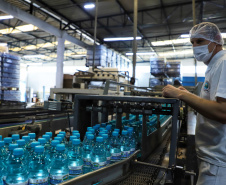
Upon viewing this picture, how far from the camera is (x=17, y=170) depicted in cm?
94

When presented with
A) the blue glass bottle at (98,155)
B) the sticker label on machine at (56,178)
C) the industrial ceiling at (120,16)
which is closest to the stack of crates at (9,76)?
the industrial ceiling at (120,16)

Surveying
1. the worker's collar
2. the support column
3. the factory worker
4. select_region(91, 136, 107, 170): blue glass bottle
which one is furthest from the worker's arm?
the support column

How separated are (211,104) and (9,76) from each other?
8.86 meters

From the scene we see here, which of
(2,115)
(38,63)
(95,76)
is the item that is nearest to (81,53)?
(38,63)

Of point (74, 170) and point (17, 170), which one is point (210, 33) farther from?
point (17, 170)

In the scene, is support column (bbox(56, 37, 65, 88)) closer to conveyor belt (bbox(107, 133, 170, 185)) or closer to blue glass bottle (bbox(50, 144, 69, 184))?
conveyor belt (bbox(107, 133, 170, 185))

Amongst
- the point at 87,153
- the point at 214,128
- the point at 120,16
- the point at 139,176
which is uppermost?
the point at 120,16

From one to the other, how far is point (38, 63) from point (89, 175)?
27.0 metres

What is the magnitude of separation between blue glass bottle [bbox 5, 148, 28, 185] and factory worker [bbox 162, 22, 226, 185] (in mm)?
1052

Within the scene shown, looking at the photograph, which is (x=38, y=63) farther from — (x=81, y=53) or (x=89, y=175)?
(x=89, y=175)

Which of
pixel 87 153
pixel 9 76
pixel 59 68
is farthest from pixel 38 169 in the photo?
pixel 59 68

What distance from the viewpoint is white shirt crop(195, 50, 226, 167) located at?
128cm

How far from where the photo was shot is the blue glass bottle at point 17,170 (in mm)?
827

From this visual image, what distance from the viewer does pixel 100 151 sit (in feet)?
4.30
